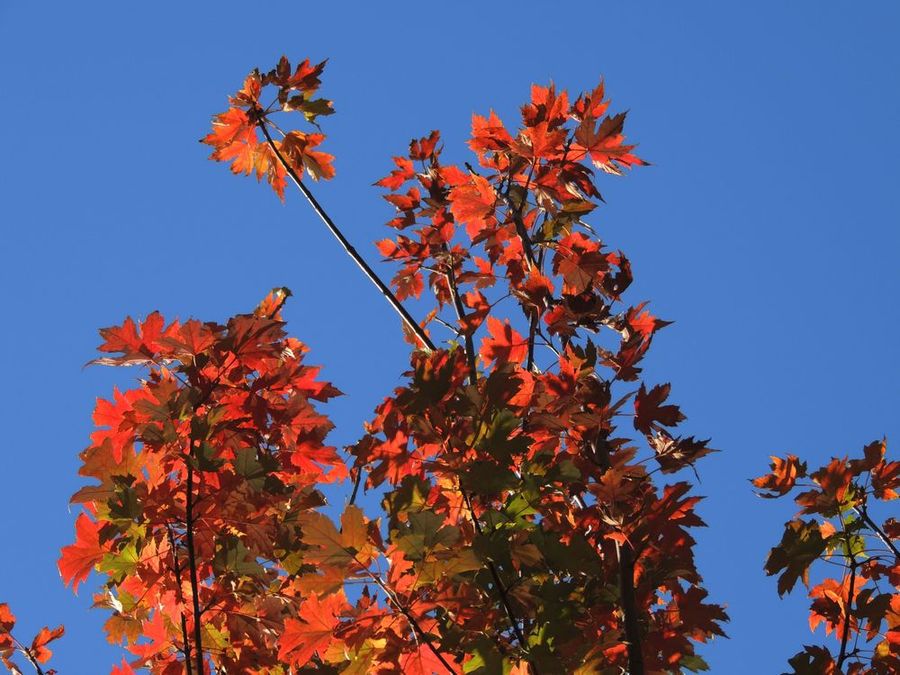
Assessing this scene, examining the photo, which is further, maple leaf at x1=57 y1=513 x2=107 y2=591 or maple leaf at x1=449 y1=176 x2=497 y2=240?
maple leaf at x1=449 y1=176 x2=497 y2=240

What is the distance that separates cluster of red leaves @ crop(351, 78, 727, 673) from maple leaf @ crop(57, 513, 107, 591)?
0.84 metres

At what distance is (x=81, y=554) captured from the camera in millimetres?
2838

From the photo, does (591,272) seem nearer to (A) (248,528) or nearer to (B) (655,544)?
(B) (655,544)

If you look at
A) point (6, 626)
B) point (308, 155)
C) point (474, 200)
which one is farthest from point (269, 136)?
point (6, 626)

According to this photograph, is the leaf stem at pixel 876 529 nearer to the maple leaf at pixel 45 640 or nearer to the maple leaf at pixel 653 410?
the maple leaf at pixel 653 410

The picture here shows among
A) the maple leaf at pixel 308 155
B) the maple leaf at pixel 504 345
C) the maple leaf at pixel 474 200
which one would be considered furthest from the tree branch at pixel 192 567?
the maple leaf at pixel 308 155

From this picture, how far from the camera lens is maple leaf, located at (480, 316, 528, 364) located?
3500 millimetres

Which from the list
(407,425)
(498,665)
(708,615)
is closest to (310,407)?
(407,425)

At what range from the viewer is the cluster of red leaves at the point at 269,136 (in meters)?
4.76

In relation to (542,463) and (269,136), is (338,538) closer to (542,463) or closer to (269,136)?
(542,463)

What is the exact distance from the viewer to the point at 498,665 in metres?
2.30

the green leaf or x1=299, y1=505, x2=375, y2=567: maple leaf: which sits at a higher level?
the green leaf

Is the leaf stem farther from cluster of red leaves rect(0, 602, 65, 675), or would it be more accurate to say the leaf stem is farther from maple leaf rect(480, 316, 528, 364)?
cluster of red leaves rect(0, 602, 65, 675)

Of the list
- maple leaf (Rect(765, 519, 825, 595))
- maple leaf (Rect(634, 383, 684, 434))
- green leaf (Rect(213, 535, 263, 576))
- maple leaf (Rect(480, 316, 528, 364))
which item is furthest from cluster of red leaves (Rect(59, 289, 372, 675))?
maple leaf (Rect(765, 519, 825, 595))
